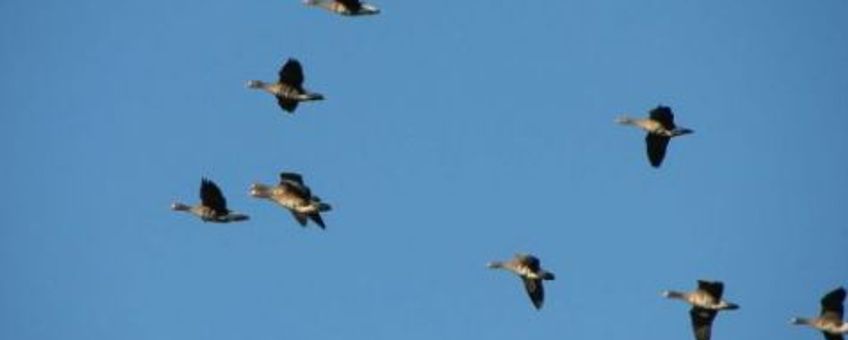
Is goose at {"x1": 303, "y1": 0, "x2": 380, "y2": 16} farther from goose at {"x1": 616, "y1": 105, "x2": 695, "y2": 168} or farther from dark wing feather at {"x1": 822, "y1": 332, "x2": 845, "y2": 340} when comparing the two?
dark wing feather at {"x1": 822, "y1": 332, "x2": 845, "y2": 340}

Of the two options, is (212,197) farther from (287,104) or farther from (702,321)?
(702,321)

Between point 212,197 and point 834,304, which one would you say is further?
point 212,197

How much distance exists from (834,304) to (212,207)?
17.0 m

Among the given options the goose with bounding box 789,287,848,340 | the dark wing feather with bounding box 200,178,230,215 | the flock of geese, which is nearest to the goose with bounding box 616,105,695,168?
the flock of geese

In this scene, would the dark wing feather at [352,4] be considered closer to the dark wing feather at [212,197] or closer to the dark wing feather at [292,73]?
the dark wing feather at [292,73]

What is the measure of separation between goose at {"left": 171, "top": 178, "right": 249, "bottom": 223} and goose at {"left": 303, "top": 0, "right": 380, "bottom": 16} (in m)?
6.03

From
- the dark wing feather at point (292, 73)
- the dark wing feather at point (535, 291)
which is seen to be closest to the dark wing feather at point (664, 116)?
the dark wing feather at point (535, 291)

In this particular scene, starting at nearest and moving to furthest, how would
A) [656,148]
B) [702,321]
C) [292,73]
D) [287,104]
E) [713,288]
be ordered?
[713,288]
[702,321]
[292,73]
[287,104]
[656,148]

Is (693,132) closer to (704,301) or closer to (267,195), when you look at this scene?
(704,301)

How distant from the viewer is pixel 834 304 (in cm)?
7044

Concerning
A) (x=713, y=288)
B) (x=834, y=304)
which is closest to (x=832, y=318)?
(x=834, y=304)

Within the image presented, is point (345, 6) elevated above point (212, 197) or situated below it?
above

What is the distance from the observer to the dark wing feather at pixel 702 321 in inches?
2879

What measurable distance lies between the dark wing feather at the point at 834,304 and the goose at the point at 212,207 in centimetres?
1552
